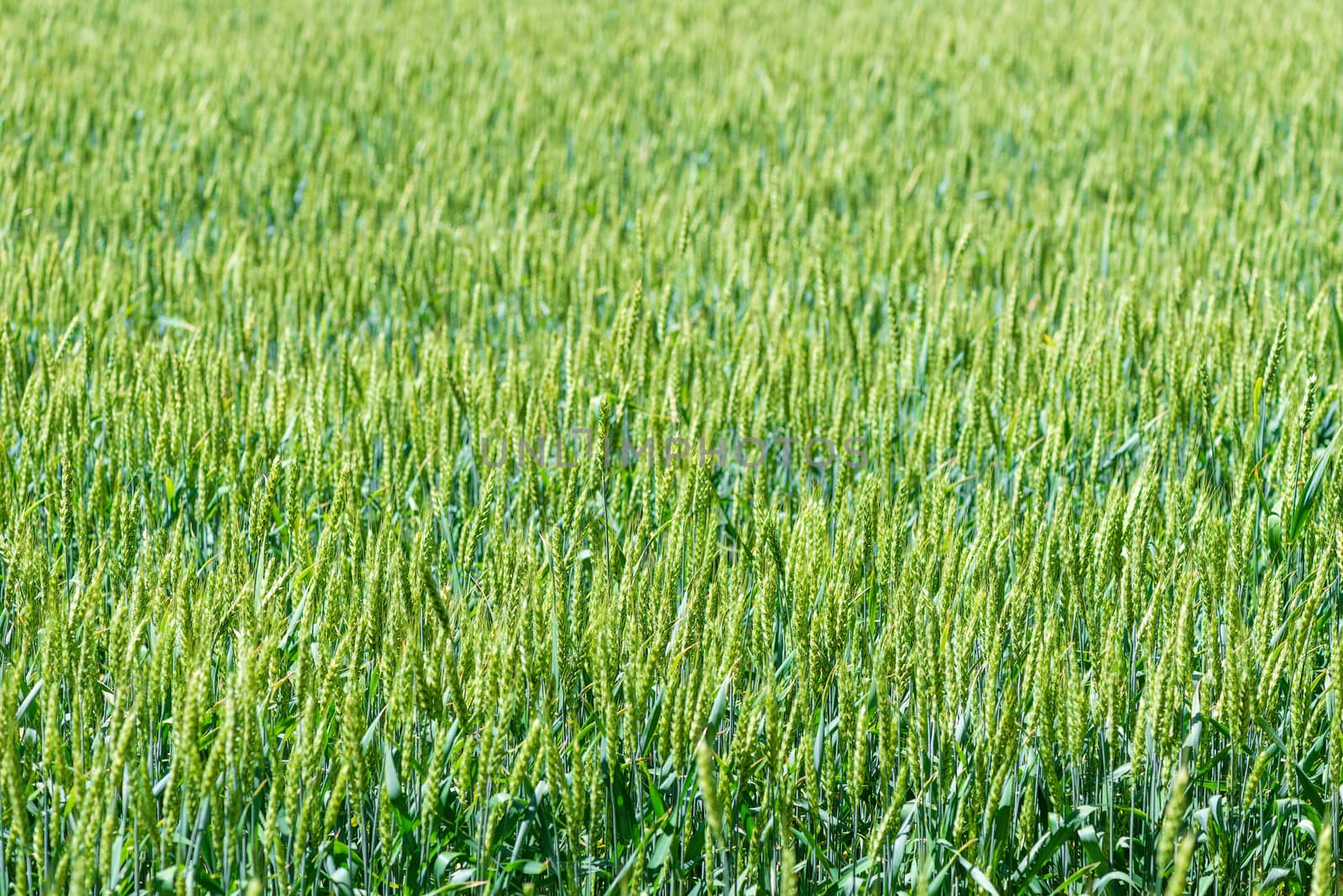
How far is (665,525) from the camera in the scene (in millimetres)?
1856

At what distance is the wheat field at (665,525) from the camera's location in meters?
1.27

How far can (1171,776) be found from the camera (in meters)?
1.36

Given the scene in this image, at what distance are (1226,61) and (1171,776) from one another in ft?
18.3

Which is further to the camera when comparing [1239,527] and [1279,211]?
[1279,211]

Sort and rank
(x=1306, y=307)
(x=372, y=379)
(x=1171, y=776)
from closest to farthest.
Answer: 1. (x=1171, y=776)
2. (x=372, y=379)
3. (x=1306, y=307)

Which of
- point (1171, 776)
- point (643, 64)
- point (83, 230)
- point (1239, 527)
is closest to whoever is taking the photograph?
point (1171, 776)

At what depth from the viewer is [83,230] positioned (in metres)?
3.85

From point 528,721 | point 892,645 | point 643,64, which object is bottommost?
point 528,721

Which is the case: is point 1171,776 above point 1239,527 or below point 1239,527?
below

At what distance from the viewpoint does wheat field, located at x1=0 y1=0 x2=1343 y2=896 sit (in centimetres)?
127

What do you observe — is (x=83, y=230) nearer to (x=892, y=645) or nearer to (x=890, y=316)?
(x=890, y=316)

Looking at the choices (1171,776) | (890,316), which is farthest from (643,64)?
(1171,776)

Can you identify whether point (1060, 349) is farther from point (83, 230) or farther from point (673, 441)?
point (83, 230)

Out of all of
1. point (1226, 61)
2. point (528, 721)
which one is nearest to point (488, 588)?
point (528, 721)
